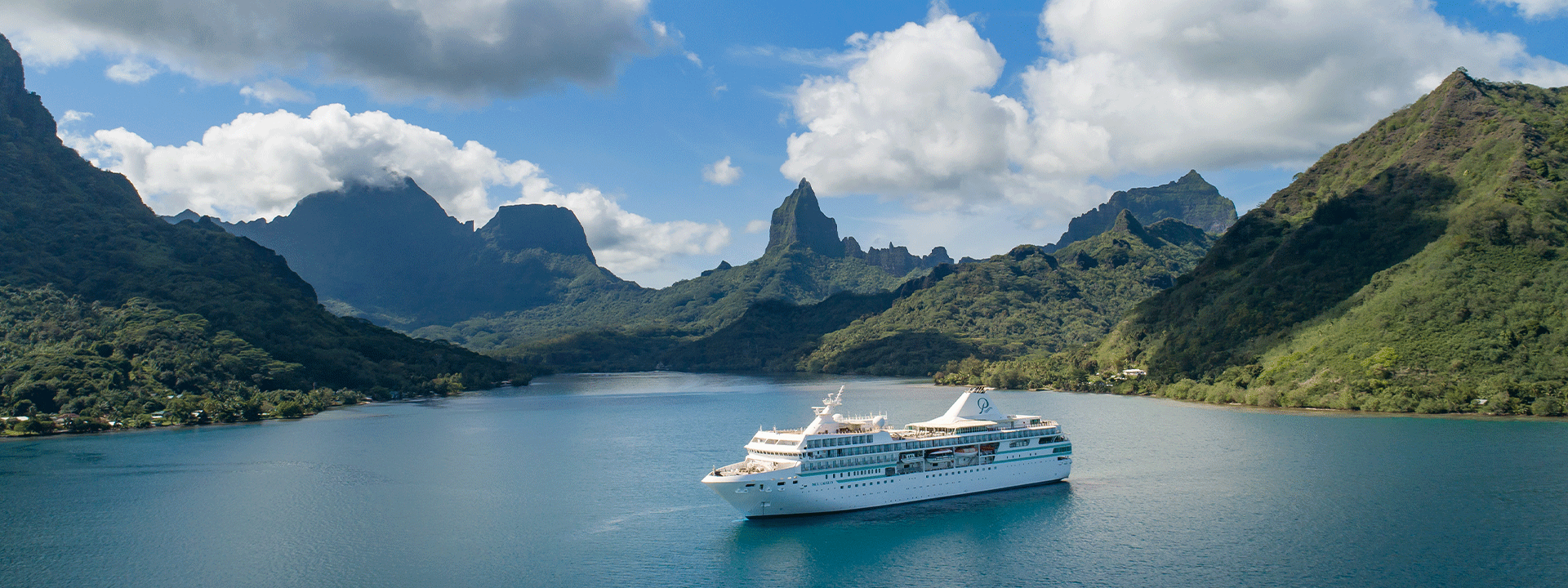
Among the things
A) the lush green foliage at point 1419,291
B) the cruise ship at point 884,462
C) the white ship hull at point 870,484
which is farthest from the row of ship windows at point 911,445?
the lush green foliage at point 1419,291

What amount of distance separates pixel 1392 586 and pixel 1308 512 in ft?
59.8

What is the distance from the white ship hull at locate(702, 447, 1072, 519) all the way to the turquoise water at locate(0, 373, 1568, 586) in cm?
128

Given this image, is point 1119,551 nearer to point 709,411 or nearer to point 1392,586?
point 1392,586

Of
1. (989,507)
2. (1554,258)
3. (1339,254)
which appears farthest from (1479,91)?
(989,507)

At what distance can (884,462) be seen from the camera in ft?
237

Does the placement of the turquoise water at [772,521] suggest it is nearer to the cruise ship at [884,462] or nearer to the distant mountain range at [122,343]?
the cruise ship at [884,462]

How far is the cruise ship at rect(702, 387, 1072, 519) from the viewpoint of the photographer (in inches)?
2638

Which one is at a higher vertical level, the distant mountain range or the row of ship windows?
the distant mountain range

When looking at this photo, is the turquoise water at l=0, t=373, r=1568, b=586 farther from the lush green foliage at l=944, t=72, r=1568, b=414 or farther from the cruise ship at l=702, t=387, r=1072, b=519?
the lush green foliage at l=944, t=72, r=1568, b=414

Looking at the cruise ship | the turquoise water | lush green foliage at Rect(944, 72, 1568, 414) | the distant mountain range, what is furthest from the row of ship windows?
the distant mountain range

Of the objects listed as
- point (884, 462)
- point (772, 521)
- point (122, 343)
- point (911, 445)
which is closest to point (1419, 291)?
point (911, 445)

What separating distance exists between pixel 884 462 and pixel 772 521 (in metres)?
10.8

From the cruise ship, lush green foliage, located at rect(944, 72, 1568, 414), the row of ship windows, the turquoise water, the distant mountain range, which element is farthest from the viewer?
the distant mountain range

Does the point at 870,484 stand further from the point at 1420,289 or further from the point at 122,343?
the point at 122,343
